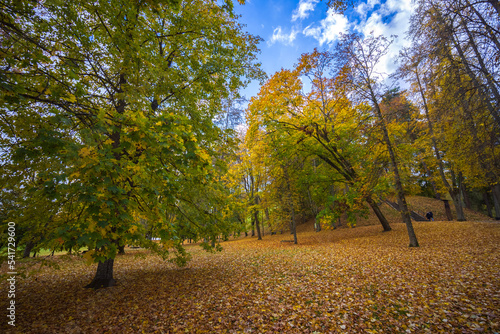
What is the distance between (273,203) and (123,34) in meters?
15.1

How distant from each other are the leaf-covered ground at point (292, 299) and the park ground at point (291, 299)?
0.8 inches

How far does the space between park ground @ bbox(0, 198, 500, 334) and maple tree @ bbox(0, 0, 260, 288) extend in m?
1.37

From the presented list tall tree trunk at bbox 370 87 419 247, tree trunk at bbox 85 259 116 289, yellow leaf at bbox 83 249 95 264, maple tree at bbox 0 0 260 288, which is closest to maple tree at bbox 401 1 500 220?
tall tree trunk at bbox 370 87 419 247

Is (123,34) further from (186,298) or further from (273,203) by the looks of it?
(273,203)

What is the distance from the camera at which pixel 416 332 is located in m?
3.26

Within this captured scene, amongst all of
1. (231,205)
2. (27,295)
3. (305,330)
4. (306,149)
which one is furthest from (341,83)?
(27,295)

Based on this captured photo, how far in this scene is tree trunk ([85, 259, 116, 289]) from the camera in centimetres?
609

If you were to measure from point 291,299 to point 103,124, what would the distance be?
520 centimetres

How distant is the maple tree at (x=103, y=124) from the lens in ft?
8.83

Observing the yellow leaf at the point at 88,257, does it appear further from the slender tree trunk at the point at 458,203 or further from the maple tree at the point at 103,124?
the slender tree trunk at the point at 458,203

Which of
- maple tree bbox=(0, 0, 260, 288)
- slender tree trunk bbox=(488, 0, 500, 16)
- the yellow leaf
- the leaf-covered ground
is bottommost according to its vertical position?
the leaf-covered ground

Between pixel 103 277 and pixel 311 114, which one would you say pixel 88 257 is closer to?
pixel 103 277

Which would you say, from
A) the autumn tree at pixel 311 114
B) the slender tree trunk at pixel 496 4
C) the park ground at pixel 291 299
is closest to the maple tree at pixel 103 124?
the park ground at pixel 291 299

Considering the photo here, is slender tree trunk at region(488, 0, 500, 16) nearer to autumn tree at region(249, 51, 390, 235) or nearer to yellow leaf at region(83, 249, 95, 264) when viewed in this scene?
autumn tree at region(249, 51, 390, 235)
